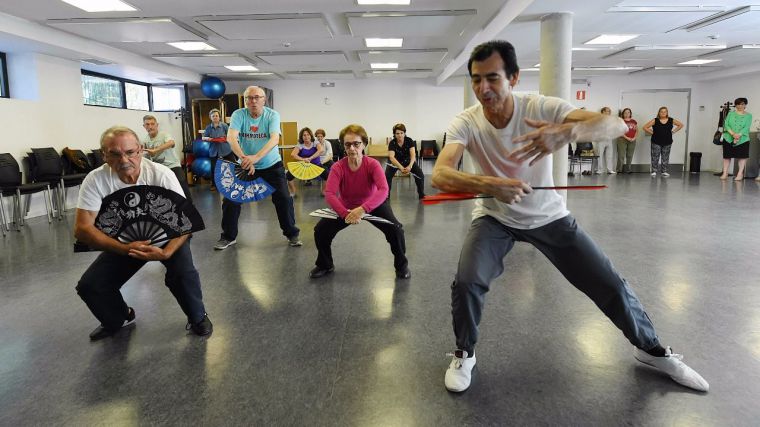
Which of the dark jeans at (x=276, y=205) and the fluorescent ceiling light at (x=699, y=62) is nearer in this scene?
the dark jeans at (x=276, y=205)

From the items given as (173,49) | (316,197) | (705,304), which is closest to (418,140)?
(316,197)

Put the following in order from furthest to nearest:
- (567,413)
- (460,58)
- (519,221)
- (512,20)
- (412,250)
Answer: (460,58) → (512,20) → (412,250) → (519,221) → (567,413)

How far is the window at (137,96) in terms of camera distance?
11264mm

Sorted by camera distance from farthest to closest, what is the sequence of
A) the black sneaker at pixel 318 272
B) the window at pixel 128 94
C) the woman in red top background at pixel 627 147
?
the woman in red top background at pixel 627 147 < the window at pixel 128 94 < the black sneaker at pixel 318 272

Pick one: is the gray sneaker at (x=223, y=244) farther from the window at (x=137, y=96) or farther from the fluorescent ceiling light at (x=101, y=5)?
the window at (x=137, y=96)

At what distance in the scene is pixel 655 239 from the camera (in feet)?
15.9

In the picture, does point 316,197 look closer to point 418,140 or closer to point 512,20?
point 512,20

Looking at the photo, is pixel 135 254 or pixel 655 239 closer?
pixel 135 254

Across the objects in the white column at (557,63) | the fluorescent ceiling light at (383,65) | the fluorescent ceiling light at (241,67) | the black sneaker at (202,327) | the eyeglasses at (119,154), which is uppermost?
the fluorescent ceiling light at (383,65)

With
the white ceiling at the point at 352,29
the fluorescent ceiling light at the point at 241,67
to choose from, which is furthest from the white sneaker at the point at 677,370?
the fluorescent ceiling light at the point at 241,67

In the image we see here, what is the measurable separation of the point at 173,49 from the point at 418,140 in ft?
24.5

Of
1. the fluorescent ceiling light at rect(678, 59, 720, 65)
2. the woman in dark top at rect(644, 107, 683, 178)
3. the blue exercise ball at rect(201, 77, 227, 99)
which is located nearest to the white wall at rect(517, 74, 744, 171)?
the woman in dark top at rect(644, 107, 683, 178)

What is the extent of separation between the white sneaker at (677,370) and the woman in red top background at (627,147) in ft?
40.9

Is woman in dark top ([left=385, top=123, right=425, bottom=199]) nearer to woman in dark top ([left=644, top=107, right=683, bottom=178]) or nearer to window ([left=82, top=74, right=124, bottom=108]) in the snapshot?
window ([left=82, top=74, right=124, bottom=108])
